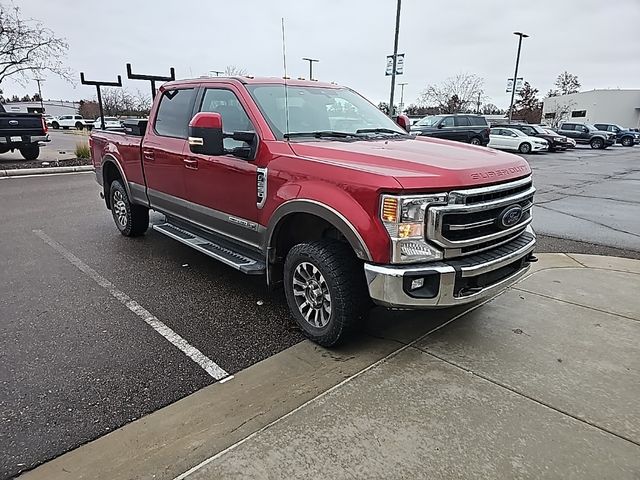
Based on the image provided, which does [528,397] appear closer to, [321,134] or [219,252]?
[321,134]

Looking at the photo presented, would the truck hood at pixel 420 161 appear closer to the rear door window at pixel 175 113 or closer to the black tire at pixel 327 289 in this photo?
the black tire at pixel 327 289

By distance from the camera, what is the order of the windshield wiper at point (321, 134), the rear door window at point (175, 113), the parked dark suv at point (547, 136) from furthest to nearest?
the parked dark suv at point (547, 136) < the rear door window at point (175, 113) < the windshield wiper at point (321, 134)

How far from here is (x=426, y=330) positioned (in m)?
3.69

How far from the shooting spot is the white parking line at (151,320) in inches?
125

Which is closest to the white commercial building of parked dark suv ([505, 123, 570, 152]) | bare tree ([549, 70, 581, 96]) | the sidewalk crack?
bare tree ([549, 70, 581, 96])

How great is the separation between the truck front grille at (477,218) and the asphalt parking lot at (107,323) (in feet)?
3.96

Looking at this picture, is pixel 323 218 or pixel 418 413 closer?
pixel 418 413

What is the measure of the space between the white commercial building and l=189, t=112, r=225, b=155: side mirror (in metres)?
74.1

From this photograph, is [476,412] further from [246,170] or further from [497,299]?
[246,170]

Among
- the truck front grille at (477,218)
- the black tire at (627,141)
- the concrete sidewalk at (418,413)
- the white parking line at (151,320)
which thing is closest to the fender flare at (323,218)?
the truck front grille at (477,218)

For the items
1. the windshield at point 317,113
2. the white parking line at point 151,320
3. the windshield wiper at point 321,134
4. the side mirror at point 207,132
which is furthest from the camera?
the windshield at point 317,113

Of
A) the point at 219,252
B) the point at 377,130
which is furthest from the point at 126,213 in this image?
the point at 377,130

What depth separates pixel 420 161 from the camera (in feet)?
10.3

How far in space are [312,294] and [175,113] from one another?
2809 mm
